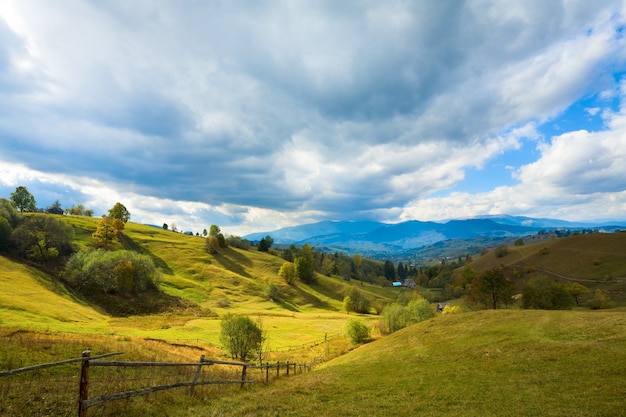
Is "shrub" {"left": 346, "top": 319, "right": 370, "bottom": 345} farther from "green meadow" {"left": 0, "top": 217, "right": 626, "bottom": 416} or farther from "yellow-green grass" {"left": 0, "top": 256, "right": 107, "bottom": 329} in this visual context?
"yellow-green grass" {"left": 0, "top": 256, "right": 107, "bottom": 329}

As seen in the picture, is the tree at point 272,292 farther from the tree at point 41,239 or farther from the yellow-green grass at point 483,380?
the yellow-green grass at point 483,380

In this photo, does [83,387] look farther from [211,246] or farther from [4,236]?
[211,246]

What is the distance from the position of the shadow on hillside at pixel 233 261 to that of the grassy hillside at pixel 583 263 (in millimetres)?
148575

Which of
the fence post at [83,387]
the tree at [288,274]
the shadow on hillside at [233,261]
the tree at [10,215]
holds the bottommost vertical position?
the tree at [288,274]

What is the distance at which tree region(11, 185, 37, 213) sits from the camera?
158 meters

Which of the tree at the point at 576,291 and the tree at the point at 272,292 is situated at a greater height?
the tree at the point at 576,291

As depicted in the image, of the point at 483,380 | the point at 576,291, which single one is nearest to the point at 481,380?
the point at 483,380

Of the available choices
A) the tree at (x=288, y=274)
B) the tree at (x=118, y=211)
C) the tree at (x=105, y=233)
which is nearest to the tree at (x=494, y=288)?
the tree at (x=288, y=274)

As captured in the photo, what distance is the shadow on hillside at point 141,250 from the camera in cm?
12944

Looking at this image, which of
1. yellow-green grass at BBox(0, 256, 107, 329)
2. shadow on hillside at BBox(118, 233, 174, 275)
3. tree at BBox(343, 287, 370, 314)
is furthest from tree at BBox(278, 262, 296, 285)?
Result: yellow-green grass at BBox(0, 256, 107, 329)

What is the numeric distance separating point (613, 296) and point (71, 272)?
18428cm

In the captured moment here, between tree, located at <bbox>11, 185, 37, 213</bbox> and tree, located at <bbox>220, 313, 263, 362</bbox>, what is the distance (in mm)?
179658

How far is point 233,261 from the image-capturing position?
157375 mm

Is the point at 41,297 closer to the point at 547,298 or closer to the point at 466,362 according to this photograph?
the point at 466,362
